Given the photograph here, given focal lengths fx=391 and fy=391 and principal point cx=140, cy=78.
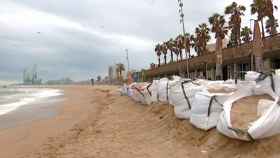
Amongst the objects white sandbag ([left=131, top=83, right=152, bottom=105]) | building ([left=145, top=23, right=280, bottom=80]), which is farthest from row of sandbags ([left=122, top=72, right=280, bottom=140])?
white sandbag ([left=131, top=83, right=152, bottom=105])

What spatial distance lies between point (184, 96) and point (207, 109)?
86.6 inches

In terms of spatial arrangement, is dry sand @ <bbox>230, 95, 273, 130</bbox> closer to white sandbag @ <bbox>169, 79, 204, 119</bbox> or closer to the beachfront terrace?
white sandbag @ <bbox>169, 79, 204, 119</bbox>

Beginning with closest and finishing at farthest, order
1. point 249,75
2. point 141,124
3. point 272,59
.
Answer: point 249,75, point 141,124, point 272,59

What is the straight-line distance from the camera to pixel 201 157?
7.39 m

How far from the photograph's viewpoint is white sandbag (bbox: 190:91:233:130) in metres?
8.63

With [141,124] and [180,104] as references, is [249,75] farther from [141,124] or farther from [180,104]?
[141,124]

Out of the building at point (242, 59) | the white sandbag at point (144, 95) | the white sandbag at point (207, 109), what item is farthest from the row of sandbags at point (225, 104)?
the white sandbag at point (144, 95)

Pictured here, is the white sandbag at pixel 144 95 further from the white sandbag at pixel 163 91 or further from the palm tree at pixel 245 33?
the palm tree at pixel 245 33

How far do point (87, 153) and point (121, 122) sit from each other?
211 inches

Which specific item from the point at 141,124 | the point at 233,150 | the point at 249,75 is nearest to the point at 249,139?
the point at 233,150

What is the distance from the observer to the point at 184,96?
36.4 ft

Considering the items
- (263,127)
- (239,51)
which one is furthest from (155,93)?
(239,51)

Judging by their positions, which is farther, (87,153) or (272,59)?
(272,59)

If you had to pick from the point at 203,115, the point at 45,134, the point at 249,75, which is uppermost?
the point at 249,75
